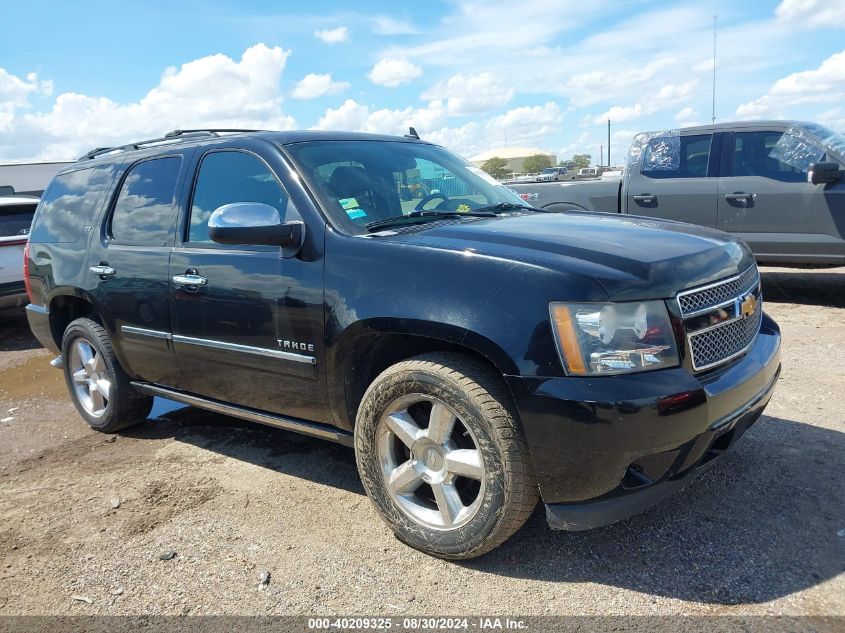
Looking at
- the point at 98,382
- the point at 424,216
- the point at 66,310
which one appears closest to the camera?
the point at 424,216

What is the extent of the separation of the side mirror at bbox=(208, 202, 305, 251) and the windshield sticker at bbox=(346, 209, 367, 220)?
25 centimetres

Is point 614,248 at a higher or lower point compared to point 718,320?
higher

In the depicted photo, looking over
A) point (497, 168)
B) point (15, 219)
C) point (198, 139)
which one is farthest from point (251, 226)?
point (497, 168)

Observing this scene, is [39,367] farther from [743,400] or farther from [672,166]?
[672,166]

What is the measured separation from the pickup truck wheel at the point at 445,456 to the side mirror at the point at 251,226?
2.64 feet

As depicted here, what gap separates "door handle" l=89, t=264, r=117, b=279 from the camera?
4230 mm

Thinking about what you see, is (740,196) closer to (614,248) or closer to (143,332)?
(614,248)

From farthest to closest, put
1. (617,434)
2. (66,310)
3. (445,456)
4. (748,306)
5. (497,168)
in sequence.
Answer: (497,168) < (66,310) < (748,306) < (445,456) < (617,434)

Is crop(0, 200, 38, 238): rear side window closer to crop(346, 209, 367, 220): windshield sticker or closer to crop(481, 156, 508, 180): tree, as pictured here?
crop(346, 209, 367, 220): windshield sticker

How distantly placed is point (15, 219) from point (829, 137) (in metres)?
9.24

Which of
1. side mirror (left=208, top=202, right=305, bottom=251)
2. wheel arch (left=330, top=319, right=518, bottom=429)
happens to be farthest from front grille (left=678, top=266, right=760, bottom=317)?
side mirror (left=208, top=202, right=305, bottom=251)

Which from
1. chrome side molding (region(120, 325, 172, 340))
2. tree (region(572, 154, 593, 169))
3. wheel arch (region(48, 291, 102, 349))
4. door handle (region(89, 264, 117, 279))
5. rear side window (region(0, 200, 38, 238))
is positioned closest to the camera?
chrome side molding (region(120, 325, 172, 340))

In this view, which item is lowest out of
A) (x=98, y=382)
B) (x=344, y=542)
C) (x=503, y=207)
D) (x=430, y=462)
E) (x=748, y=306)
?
(x=344, y=542)

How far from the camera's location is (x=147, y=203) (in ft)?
13.7
